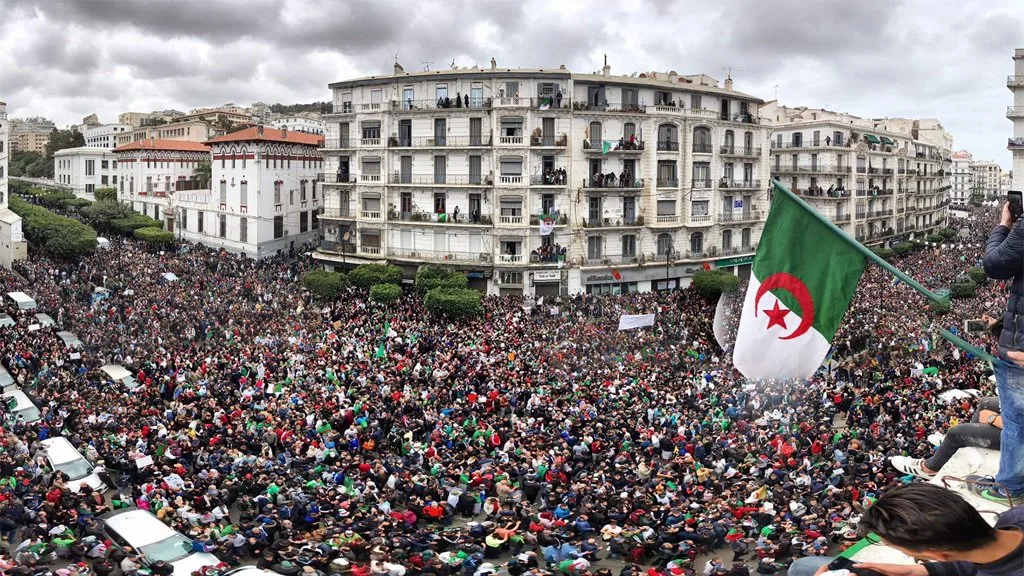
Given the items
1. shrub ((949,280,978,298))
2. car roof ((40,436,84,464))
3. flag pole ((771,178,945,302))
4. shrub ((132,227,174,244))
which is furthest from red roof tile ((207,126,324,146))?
flag pole ((771,178,945,302))

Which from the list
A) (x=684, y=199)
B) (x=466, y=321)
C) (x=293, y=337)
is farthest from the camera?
(x=684, y=199)

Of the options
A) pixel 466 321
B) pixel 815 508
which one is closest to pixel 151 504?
pixel 815 508

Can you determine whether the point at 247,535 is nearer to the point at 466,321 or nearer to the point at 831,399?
the point at 831,399

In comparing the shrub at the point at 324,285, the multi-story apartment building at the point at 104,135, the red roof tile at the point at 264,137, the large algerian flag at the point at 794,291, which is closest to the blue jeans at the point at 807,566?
the large algerian flag at the point at 794,291

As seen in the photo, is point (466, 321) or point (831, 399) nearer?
point (831, 399)

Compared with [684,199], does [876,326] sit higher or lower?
lower

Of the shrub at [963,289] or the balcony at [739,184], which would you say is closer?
the shrub at [963,289]

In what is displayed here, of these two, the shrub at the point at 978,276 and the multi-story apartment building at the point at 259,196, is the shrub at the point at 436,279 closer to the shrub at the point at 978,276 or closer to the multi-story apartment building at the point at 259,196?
the multi-story apartment building at the point at 259,196

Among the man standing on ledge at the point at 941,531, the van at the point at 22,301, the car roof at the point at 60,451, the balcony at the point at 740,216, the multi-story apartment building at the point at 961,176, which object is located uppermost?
the multi-story apartment building at the point at 961,176

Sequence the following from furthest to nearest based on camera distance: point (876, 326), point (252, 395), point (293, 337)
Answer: point (876, 326) < point (293, 337) < point (252, 395)
